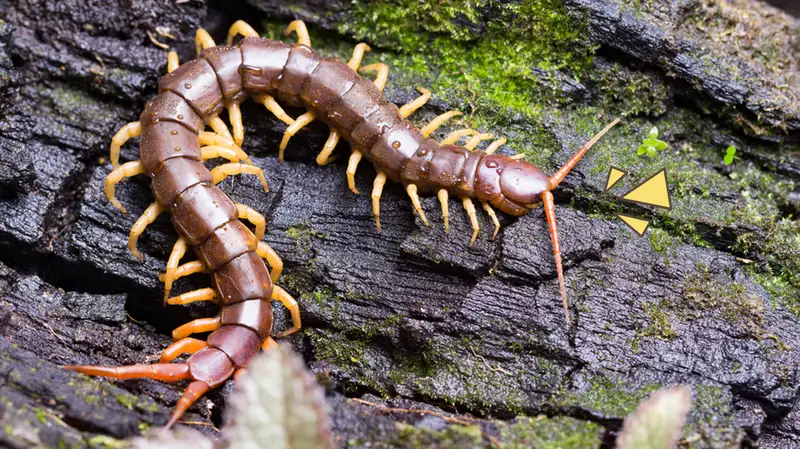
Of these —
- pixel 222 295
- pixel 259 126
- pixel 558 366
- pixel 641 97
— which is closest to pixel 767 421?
pixel 558 366

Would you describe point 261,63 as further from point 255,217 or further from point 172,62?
point 255,217

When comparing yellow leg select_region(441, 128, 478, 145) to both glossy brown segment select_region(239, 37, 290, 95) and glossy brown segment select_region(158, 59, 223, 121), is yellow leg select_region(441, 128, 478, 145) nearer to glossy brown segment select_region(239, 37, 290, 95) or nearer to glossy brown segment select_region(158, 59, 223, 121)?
glossy brown segment select_region(239, 37, 290, 95)

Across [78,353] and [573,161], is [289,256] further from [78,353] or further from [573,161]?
[573,161]

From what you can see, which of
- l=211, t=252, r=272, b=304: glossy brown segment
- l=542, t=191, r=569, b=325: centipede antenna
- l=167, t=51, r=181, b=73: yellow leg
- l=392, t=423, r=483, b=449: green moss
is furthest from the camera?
l=167, t=51, r=181, b=73: yellow leg

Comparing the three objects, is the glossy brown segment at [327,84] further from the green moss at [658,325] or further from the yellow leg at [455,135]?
the green moss at [658,325]

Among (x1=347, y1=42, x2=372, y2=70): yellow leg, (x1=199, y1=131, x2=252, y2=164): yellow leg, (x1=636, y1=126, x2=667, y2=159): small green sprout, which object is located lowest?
(x1=199, y1=131, x2=252, y2=164): yellow leg

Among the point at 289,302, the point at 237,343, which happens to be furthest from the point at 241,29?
the point at 237,343

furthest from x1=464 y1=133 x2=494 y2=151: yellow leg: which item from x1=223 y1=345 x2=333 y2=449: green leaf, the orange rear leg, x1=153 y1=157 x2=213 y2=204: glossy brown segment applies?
x1=223 y1=345 x2=333 y2=449: green leaf
